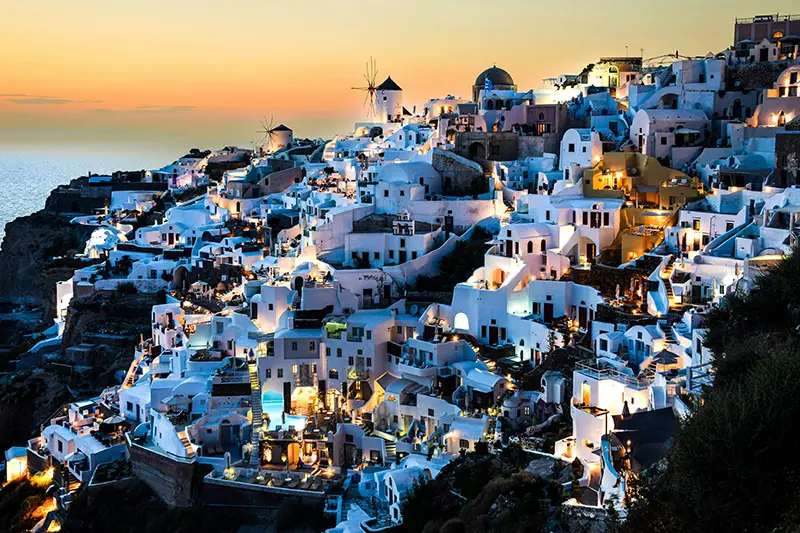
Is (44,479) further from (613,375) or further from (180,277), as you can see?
(613,375)

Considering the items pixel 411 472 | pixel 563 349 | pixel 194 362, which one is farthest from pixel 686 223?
pixel 194 362

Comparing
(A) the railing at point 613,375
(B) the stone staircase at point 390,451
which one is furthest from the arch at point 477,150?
(A) the railing at point 613,375

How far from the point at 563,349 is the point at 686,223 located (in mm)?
4580

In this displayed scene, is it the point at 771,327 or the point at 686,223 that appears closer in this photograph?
the point at 771,327

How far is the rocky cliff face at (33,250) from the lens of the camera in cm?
4469

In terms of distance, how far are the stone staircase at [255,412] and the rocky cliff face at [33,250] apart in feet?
73.6

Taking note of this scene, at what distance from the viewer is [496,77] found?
37.9m

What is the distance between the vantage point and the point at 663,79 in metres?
29.4

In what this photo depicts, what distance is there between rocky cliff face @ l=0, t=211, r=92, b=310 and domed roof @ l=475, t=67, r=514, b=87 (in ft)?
65.5

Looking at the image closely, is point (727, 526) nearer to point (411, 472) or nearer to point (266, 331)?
point (411, 472)

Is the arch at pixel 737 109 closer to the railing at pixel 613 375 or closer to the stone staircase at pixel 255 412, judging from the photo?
the railing at pixel 613 375

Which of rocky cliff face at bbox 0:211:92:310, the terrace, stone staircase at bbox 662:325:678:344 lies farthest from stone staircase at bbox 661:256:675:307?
rocky cliff face at bbox 0:211:92:310

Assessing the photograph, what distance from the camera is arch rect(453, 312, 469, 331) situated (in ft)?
74.2

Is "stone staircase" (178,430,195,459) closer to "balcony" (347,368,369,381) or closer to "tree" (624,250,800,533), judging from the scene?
"balcony" (347,368,369,381)
